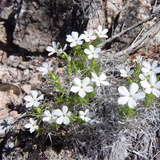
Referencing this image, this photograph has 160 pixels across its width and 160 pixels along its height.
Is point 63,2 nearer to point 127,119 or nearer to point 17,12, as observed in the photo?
point 17,12

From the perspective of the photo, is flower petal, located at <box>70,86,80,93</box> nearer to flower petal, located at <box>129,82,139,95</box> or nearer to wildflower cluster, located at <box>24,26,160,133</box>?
wildflower cluster, located at <box>24,26,160,133</box>

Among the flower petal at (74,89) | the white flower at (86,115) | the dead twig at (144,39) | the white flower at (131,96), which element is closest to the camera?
the white flower at (131,96)

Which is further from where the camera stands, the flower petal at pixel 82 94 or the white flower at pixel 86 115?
the white flower at pixel 86 115

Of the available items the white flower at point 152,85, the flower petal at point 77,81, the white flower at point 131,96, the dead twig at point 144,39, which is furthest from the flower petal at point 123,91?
the dead twig at point 144,39

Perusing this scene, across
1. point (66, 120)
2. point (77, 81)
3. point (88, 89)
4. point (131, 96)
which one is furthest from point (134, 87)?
point (66, 120)

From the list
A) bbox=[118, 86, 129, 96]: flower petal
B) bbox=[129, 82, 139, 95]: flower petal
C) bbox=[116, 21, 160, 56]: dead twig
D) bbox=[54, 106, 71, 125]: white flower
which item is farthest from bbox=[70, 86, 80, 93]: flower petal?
bbox=[116, 21, 160, 56]: dead twig

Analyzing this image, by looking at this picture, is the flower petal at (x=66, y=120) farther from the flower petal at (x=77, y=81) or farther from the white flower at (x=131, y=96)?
the white flower at (x=131, y=96)

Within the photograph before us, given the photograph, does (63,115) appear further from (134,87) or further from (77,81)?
(134,87)

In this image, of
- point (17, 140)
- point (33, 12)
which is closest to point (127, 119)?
point (17, 140)

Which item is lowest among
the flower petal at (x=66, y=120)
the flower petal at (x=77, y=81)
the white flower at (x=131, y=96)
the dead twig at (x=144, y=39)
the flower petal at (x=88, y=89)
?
the flower petal at (x=66, y=120)
